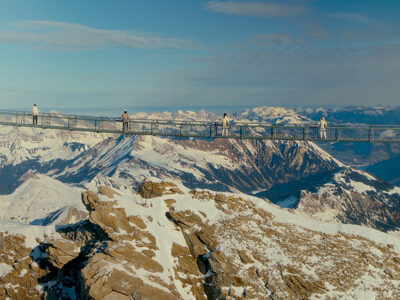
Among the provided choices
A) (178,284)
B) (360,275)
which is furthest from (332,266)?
(178,284)

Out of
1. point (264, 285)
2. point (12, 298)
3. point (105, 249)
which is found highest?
point (105, 249)

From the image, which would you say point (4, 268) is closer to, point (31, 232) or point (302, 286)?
point (31, 232)

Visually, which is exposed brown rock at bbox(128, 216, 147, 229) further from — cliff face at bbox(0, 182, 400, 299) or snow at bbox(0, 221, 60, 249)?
A: snow at bbox(0, 221, 60, 249)

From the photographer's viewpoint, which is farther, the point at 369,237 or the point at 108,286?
the point at 369,237

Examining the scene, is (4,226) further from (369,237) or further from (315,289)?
(369,237)

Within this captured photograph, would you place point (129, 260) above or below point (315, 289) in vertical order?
above

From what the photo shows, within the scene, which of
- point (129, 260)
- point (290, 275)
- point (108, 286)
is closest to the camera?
point (108, 286)
